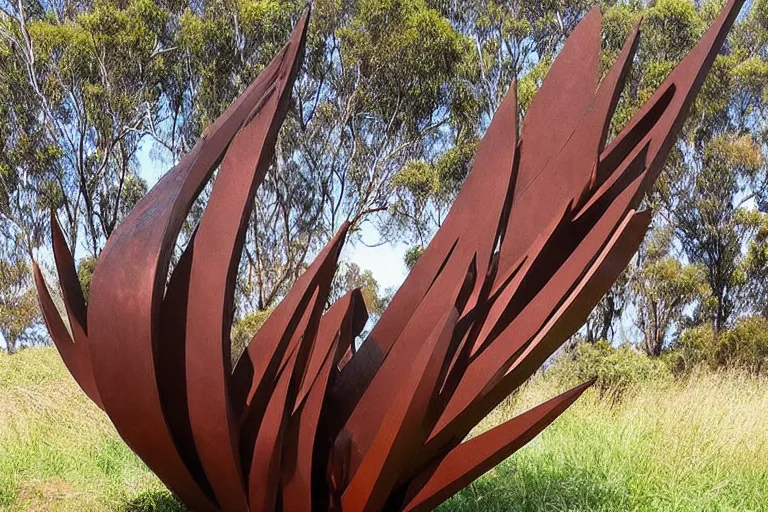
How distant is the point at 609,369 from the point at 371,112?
8.01 meters

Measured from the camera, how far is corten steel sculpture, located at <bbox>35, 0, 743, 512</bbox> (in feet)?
7.17

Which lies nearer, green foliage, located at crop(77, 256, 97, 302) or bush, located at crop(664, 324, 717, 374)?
bush, located at crop(664, 324, 717, 374)

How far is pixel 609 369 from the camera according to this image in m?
9.06

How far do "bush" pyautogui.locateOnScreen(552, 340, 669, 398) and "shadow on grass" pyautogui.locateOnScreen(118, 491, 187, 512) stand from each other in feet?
18.9

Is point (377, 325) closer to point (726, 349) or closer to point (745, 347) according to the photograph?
point (745, 347)

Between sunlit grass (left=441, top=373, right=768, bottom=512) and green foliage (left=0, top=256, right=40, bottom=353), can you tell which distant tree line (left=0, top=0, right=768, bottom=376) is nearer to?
green foliage (left=0, top=256, right=40, bottom=353)

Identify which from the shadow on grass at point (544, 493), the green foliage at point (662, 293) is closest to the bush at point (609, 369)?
the shadow on grass at point (544, 493)

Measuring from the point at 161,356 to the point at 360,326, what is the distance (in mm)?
1054

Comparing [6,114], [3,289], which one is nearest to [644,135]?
[6,114]

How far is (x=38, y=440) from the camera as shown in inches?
232

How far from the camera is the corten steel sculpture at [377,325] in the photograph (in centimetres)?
219

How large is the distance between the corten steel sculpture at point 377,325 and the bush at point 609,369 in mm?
6558

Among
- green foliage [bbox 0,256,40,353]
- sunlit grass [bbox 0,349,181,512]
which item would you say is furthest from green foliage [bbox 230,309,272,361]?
green foliage [bbox 0,256,40,353]

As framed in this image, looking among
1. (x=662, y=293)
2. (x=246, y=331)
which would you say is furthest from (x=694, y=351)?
(x=246, y=331)
